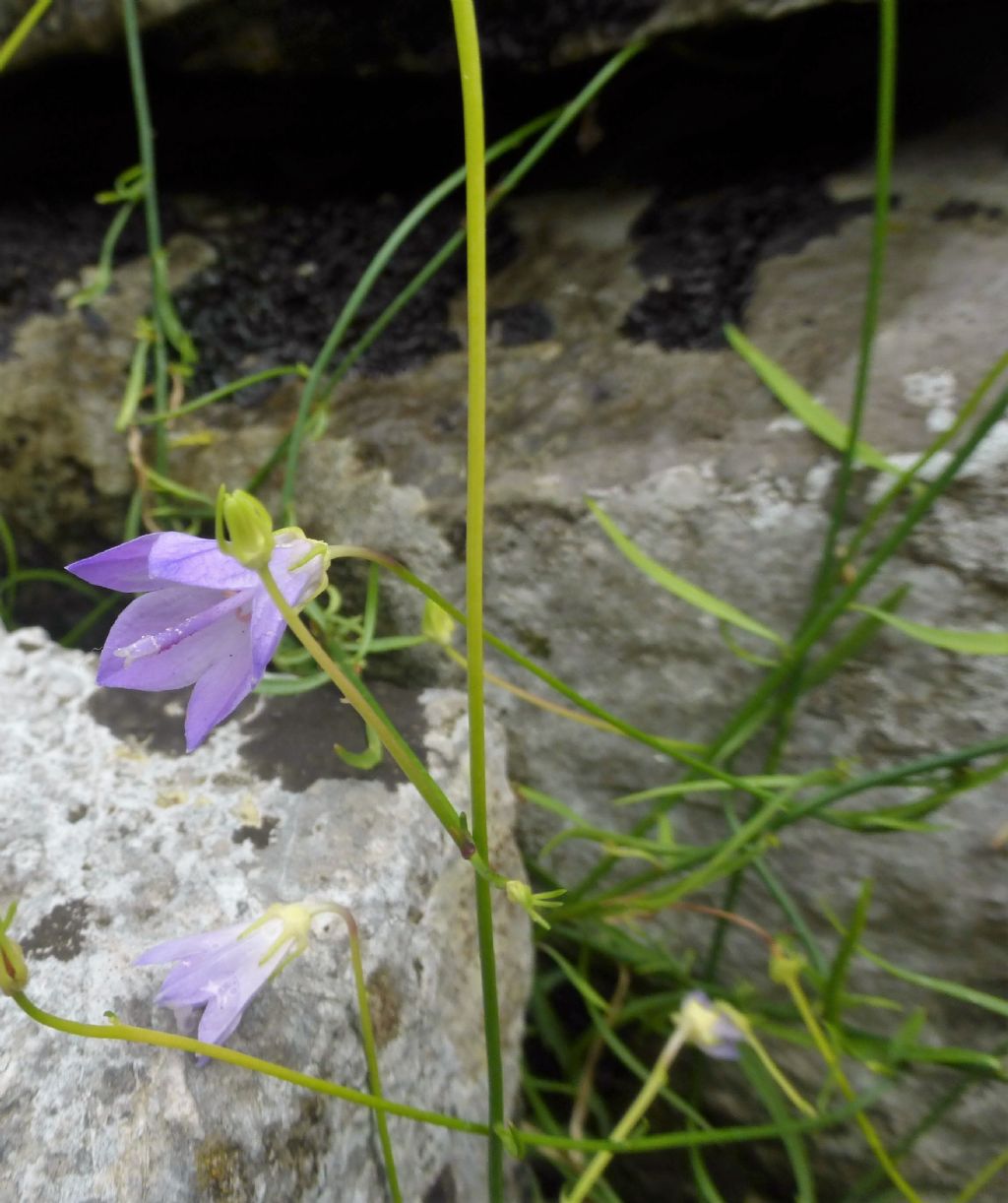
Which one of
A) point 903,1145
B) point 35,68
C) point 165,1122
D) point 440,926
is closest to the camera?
point 165,1122

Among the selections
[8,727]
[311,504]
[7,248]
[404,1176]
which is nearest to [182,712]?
[8,727]

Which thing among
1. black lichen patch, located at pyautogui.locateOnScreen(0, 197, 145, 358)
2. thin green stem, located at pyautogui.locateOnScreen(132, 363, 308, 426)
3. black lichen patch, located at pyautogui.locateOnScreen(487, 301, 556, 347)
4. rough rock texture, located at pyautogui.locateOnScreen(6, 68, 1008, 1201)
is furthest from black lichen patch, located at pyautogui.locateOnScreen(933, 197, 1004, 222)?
black lichen patch, located at pyautogui.locateOnScreen(0, 197, 145, 358)

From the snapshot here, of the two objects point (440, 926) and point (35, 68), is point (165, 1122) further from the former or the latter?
point (35, 68)

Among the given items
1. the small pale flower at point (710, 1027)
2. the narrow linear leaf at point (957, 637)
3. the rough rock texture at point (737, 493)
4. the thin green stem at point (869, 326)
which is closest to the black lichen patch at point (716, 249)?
the rough rock texture at point (737, 493)

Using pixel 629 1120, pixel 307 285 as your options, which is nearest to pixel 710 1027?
pixel 629 1120

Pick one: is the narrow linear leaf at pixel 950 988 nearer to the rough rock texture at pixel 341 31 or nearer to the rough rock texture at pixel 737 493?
the rough rock texture at pixel 737 493
